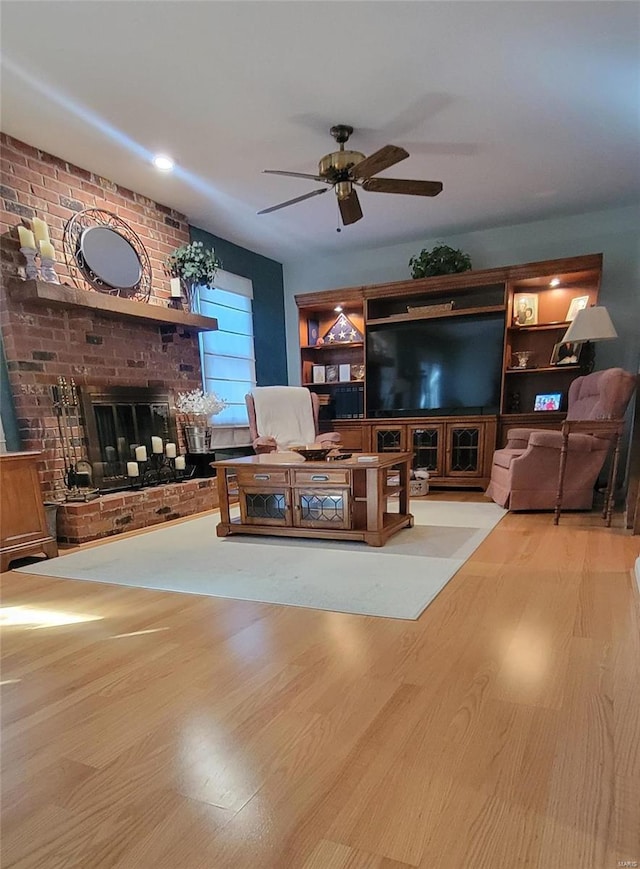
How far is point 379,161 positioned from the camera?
101 inches

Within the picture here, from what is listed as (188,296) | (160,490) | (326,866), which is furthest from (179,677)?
(188,296)

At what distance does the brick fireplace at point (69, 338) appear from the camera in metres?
2.94

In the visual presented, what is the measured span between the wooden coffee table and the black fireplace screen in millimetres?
1060

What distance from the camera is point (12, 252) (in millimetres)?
2916

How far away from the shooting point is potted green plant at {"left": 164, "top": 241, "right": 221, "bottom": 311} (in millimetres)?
3996

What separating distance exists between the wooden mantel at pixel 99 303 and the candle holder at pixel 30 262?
10cm

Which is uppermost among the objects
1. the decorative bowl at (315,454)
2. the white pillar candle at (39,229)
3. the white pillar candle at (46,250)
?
the white pillar candle at (39,229)

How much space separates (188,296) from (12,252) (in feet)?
4.94

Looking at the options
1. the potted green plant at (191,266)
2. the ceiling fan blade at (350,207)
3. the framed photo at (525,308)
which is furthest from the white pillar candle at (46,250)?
the framed photo at (525,308)

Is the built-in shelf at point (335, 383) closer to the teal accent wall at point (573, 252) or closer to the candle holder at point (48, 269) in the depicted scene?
the teal accent wall at point (573, 252)

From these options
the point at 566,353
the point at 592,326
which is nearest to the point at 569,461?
the point at 592,326

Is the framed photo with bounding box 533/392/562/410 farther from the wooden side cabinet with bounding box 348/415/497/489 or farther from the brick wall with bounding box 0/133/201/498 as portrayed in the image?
the brick wall with bounding box 0/133/201/498

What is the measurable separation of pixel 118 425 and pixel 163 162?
199 centimetres

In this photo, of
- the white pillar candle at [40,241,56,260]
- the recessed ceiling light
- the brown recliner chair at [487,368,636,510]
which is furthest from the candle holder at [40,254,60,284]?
the brown recliner chair at [487,368,636,510]
